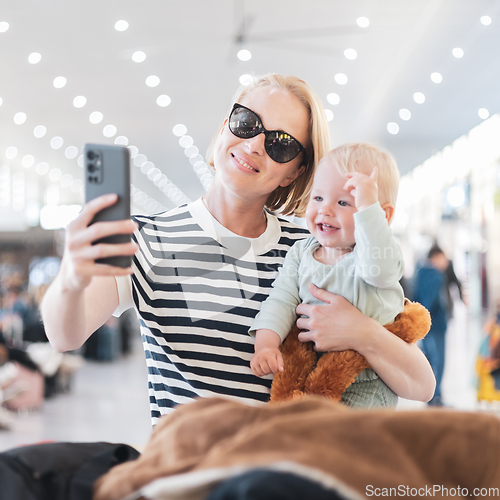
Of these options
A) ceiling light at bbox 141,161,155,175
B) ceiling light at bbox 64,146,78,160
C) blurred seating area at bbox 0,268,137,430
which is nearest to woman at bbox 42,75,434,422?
blurred seating area at bbox 0,268,137,430

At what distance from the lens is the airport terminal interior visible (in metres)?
2.40

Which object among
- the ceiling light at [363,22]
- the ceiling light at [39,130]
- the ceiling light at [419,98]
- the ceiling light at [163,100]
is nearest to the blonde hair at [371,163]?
the ceiling light at [419,98]

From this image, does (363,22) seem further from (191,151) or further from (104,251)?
(104,251)

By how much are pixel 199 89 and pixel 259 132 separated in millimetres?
2450

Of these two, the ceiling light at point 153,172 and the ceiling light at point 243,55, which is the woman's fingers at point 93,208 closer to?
the ceiling light at point 243,55

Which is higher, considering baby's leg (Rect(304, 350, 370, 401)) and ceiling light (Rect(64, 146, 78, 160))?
ceiling light (Rect(64, 146, 78, 160))

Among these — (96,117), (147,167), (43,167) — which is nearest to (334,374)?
(96,117)

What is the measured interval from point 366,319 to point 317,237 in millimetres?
234

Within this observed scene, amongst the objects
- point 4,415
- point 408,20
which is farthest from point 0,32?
point 4,415

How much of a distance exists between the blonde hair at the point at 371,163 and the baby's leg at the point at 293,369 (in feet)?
1.34

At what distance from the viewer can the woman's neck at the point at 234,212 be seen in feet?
4.36

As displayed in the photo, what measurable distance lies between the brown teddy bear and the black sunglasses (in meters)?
0.48

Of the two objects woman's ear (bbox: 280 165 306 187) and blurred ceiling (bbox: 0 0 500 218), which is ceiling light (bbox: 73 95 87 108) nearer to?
blurred ceiling (bbox: 0 0 500 218)

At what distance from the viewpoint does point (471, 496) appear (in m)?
0.55
